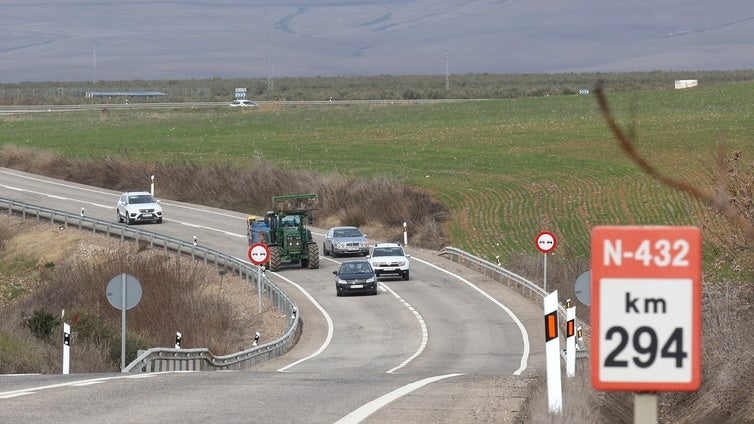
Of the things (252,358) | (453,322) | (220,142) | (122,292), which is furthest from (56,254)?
(220,142)

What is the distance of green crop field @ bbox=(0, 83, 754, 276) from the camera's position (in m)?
56.5

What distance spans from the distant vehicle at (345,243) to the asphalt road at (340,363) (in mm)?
713

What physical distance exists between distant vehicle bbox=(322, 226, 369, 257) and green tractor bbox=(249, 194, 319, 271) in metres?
2.23

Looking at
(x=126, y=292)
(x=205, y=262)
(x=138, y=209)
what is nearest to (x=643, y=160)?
(x=126, y=292)

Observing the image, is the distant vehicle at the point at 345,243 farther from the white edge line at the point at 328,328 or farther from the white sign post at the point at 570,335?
the white sign post at the point at 570,335

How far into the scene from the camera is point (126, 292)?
24156 mm

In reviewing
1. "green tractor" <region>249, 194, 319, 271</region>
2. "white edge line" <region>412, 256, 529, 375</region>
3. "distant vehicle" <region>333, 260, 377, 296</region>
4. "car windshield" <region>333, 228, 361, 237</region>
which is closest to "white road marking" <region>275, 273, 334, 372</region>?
"green tractor" <region>249, 194, 319, 271</region>

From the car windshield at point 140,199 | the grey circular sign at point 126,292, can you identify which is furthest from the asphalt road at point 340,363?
the grey circular sign at point 126,292

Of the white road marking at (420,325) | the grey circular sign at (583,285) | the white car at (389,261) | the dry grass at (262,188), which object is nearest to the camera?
the grey circular sign at (583,285)

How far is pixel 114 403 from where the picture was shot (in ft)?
45.8

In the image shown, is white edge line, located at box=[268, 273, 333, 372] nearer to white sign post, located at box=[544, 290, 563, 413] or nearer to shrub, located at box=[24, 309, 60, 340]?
shrub, located at box=[24, 309, 60, 340]

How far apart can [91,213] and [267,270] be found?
59.2 ft

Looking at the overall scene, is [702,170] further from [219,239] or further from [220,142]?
[220,142]

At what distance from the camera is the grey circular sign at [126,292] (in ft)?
78.8
